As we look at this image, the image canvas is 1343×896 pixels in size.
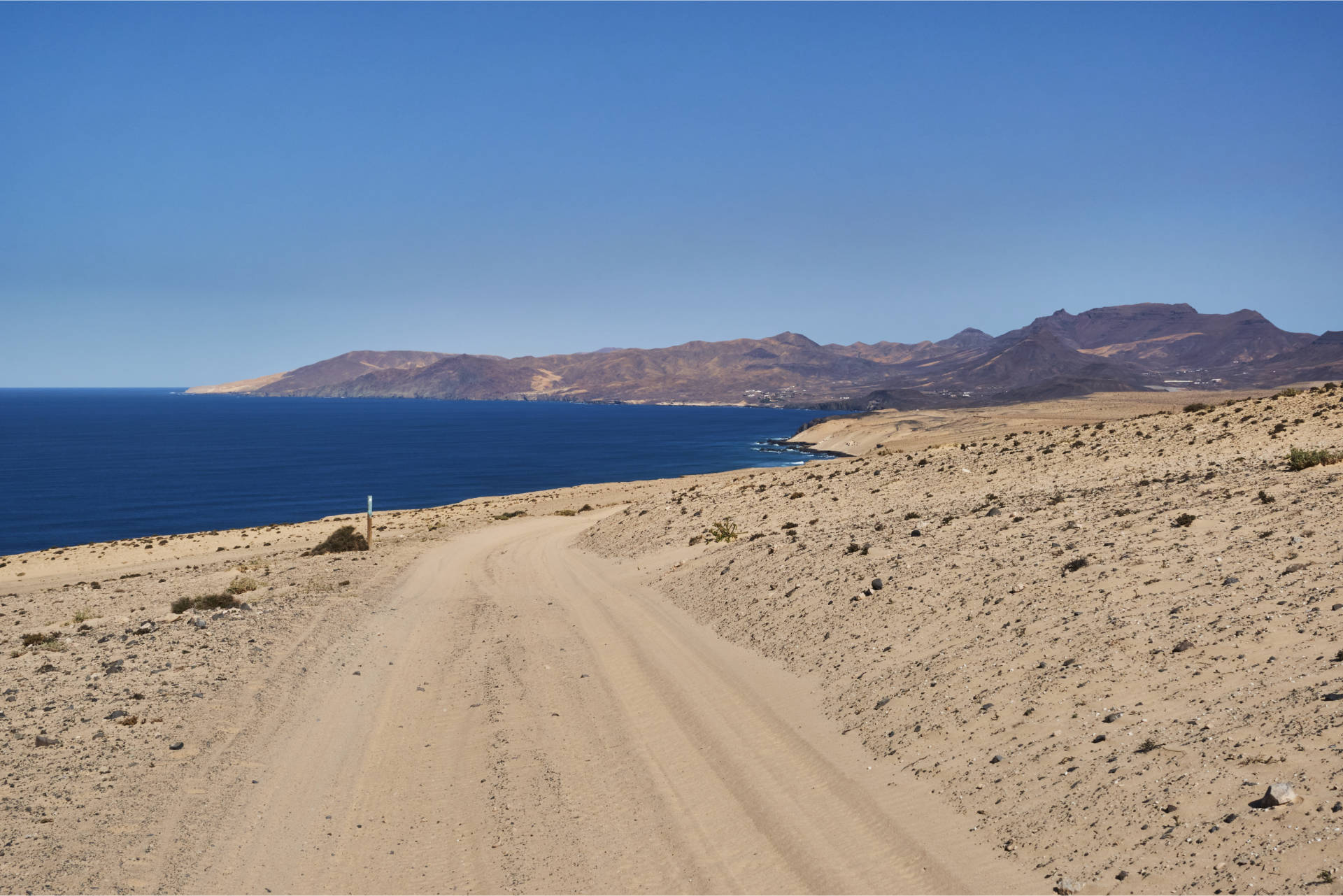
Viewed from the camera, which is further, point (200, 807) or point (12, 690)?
point (12, 690)

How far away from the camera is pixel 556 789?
10.4 meters

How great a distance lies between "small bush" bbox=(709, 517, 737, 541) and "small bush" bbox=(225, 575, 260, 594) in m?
14.1

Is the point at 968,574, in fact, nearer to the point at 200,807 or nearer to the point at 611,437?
the point at 200,807

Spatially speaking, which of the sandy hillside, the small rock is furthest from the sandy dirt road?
the small rock

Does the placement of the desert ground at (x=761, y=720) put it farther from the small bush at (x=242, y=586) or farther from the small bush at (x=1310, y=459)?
the small bush at (x=1310, y=459)

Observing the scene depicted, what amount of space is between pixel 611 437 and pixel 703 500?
131171 millimetres

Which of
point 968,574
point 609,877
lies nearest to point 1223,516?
point 968,574

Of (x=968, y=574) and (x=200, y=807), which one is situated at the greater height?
(x=968, y=574)

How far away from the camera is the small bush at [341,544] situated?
33.9 m

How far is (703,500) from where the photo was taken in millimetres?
34625

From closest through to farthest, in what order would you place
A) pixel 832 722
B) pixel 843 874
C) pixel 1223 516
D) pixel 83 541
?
pixel 843 874
pixel 832 722
pixel 1223 516
pixel 83 541

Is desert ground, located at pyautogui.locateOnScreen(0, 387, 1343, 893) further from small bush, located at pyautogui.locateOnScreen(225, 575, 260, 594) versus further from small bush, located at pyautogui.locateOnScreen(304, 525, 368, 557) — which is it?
small bush, located at pyautogui.locateOnScreen(304, 525, 368, 557)

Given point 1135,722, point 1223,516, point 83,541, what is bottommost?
point 83,541

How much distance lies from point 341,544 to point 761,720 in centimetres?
2707
